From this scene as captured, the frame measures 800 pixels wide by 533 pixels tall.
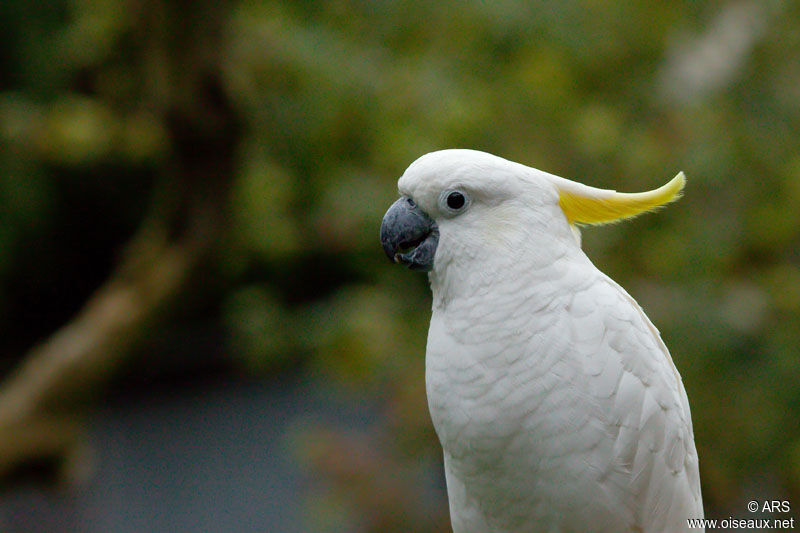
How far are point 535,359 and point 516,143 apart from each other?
184 cm

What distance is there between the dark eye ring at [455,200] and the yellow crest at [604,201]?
0.16 metres

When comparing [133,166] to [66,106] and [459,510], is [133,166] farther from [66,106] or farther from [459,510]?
[459,510]

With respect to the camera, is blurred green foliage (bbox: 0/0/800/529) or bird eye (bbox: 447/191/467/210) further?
blurred green foliage (bbox: 0/0/800/529)

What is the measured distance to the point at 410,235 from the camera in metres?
1.29

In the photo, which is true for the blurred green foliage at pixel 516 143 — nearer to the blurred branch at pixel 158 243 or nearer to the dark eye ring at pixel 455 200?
the blurred branch at pixel 158 243

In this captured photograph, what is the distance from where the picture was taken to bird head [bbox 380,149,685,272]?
125 centimetres

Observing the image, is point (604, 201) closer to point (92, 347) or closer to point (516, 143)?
point (516, 143)

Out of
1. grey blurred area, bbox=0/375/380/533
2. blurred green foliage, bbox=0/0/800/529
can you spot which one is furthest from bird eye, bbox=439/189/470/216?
grey blurred area, bbox=0/375/380/533

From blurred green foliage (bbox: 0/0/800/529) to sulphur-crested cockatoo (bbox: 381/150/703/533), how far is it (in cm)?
144

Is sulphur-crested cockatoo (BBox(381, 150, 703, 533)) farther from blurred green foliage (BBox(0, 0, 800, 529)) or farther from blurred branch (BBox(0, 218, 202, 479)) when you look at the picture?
blurred branch (BBox(0, 218, 202, 479))

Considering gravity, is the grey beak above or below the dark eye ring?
below

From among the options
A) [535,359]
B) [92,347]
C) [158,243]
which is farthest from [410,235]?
[92,347]

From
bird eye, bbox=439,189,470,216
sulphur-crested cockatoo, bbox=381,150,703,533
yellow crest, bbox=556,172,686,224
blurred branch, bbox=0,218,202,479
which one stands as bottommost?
sulphur-crested cockatoo, bbox=381,150,703,533

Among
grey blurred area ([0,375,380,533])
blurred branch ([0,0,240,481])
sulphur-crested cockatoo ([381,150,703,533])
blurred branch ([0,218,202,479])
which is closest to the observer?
sulphur-crested cockatoo ([381,150,703,533])
